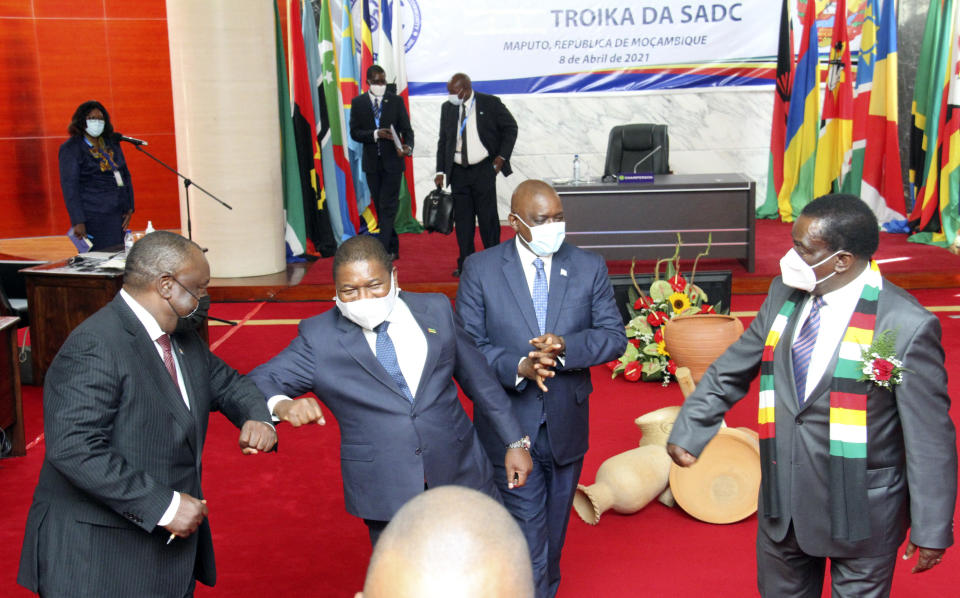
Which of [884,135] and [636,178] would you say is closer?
[636,178]

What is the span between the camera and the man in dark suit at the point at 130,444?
2.61 metres

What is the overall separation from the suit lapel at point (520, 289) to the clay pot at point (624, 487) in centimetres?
117

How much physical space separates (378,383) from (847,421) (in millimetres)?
1323

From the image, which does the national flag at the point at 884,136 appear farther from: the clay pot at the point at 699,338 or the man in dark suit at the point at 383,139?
the clay pot at the point at 699,338

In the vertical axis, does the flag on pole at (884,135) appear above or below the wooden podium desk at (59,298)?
above

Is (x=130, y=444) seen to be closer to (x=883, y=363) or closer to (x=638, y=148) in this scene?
(x=883, y=363)

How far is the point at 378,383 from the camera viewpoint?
3.04m

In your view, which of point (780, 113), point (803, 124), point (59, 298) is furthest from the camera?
point (780, 113)

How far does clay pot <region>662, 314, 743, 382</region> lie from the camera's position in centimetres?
616

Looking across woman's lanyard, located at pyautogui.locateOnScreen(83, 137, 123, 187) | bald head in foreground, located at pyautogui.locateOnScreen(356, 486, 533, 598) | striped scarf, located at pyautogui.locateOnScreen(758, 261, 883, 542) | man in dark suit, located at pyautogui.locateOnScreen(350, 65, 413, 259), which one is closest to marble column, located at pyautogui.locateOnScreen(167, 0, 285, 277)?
man in dark suit, located at pyautogui.locateOnScreen(350, 65, 413, 259)

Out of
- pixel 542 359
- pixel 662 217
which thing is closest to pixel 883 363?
pixel 542 359

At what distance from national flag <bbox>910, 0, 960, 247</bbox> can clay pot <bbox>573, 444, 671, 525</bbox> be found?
683cm

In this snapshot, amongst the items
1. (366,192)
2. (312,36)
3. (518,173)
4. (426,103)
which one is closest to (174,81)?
(312,36)

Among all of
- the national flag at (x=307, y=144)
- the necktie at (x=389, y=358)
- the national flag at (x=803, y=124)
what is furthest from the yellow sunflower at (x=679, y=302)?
the national flag at (x=803, y=124)
